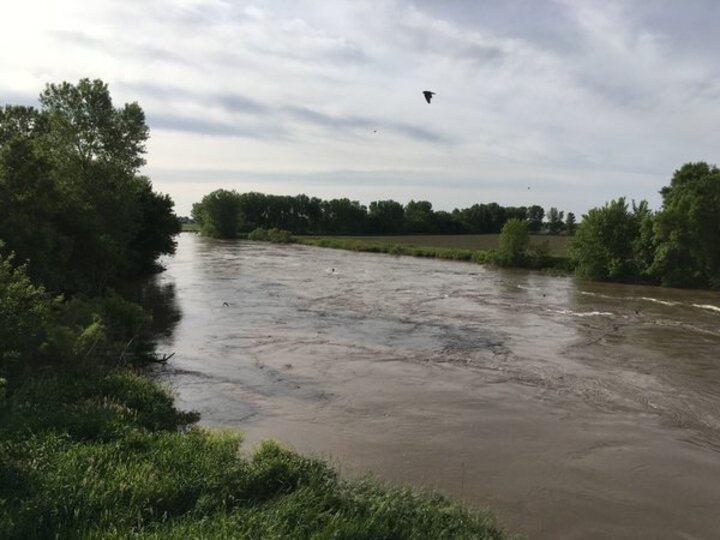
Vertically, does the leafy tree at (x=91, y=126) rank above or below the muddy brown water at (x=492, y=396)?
above

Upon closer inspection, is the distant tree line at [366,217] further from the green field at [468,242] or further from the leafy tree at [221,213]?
the green field at [468,242]

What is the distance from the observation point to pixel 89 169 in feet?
118

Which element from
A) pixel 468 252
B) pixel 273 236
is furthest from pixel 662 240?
pixel 273 236

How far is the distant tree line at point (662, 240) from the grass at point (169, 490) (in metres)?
49.7

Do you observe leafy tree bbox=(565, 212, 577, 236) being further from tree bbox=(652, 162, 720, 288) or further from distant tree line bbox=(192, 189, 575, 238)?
tree bbox=(652, 162, 720, 288)

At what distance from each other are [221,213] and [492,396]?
4625 inches

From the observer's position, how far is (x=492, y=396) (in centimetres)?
1714

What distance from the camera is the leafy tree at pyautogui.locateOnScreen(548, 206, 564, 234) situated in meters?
140

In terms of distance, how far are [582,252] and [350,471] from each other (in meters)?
52.2

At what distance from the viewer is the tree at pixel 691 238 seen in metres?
49.0

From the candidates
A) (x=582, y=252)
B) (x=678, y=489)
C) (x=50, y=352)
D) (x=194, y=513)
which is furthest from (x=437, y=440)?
(x=582, y=252)

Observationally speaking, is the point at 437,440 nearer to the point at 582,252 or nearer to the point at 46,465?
the point at 46,465

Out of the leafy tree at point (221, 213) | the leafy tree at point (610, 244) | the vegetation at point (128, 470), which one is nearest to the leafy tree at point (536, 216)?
the leafy tree at point (221, 213)

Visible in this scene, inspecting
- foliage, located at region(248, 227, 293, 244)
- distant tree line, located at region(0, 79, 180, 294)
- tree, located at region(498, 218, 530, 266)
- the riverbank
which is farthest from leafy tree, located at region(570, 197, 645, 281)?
foliage, located at region(248, 227, 293, 244)
